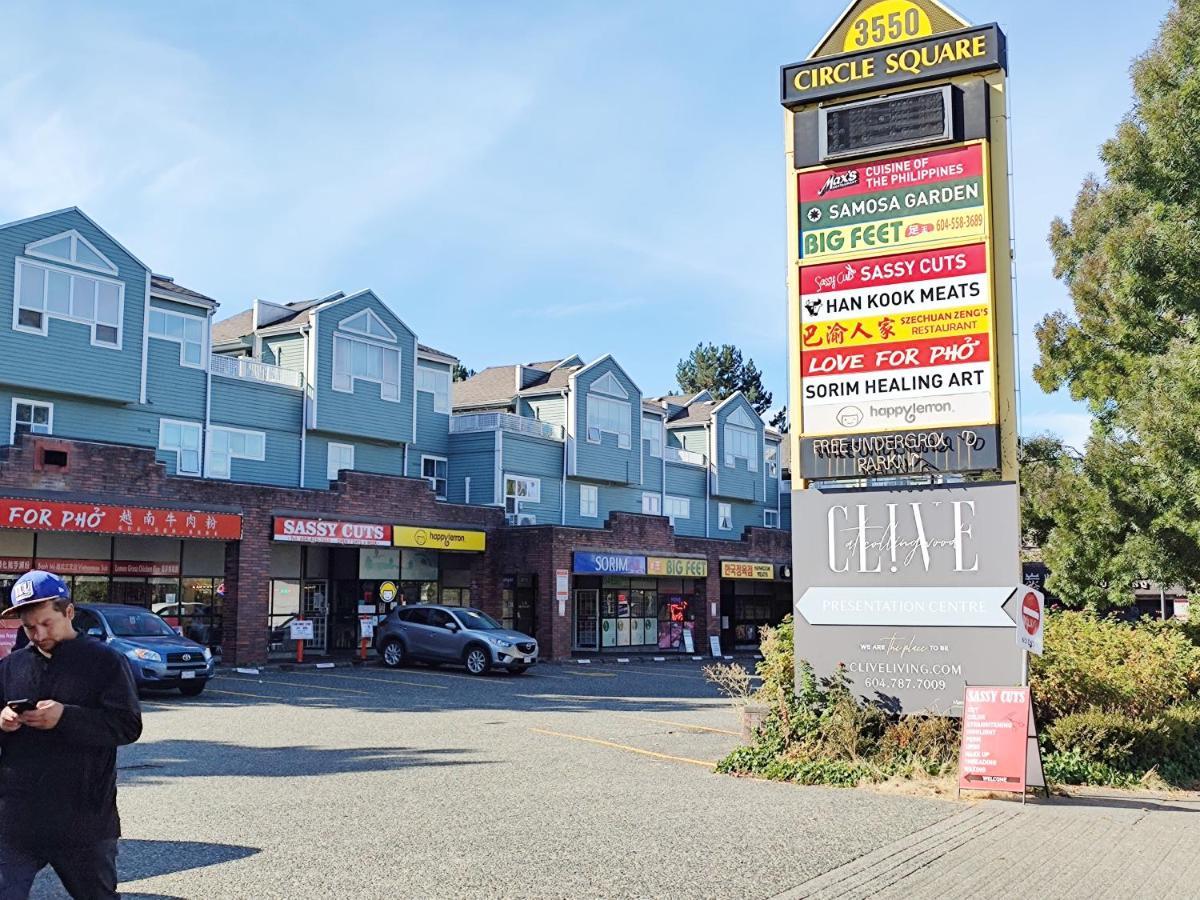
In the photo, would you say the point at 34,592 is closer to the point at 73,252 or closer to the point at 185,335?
the point at 73,252

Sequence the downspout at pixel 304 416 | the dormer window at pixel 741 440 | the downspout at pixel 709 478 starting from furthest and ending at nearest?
the dormer window at pixel 741 440 < the downspout at pixel 709 478 < the downspout at pixel 304 416

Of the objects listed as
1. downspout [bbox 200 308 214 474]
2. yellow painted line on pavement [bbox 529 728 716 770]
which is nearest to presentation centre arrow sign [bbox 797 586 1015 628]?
yellow painted line on pavement [bbox 529 728 716 770]

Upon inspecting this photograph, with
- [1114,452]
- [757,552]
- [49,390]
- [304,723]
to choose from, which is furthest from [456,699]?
[757,552]

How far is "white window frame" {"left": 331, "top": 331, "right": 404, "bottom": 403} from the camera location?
37938mm

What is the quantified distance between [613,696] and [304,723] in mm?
7222

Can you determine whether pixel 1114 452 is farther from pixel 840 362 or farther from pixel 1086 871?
pixel 1086 871

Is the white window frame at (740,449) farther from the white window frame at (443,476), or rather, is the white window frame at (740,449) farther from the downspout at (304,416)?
the downspout at (304,416)

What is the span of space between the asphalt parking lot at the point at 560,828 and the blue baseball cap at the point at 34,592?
9.69 feet

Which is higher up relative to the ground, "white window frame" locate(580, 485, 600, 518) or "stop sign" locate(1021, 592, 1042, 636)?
"white window frame" locate(580, 485, 600, 518)

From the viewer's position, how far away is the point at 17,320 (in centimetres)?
2941

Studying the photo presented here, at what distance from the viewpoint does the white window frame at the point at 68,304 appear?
96.1 ft

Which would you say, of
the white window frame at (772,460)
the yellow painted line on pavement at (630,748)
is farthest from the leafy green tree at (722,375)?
the yellow painted line on pavement at (630,748)

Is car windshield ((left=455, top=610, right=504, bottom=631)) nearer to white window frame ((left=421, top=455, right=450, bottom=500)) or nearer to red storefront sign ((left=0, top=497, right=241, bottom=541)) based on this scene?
red storefront sign ((left=0, top=497, right=241, bottom=541))

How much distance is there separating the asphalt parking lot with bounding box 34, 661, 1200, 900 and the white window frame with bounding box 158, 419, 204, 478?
1928 centimetres
